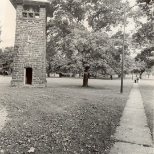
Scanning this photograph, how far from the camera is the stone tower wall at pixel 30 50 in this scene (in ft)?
77.2

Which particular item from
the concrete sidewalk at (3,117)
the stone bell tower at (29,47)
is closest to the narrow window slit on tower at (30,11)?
the stone bell tower at (29,47)

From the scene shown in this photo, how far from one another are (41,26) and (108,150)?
19.7 meters

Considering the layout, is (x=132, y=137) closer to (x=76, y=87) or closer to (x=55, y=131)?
(x=55, y=131)

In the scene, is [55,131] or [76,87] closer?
[55,131]

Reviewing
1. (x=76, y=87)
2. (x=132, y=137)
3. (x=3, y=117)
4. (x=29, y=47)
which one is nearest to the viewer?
(x=132, y=137)

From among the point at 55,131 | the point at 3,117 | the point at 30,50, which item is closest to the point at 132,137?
the point at 55,131

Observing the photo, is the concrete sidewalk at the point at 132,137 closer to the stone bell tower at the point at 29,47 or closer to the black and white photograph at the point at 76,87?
the black and white photograph at the point at 76,87

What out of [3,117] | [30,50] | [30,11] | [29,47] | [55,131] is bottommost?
[55,131]

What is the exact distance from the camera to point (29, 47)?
928 inches

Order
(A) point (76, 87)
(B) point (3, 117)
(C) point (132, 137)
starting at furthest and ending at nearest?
1. (A) point (76, 87)
2. (B) point (3, 117)
3. (C) point (132, 137)

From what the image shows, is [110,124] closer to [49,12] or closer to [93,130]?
[93,130]

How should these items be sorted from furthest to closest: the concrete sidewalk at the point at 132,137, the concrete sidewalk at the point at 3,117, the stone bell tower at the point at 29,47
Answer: the stone bell tower at the point at 29,47, the concrete sidewalk at the point at 3,117, the concrete sidewalk at the point at 132,137

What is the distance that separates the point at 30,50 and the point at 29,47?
1.11 ft

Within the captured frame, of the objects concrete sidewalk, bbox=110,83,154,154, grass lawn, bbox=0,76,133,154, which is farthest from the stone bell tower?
concrete sidewalk, bbox=110,83,154,154
